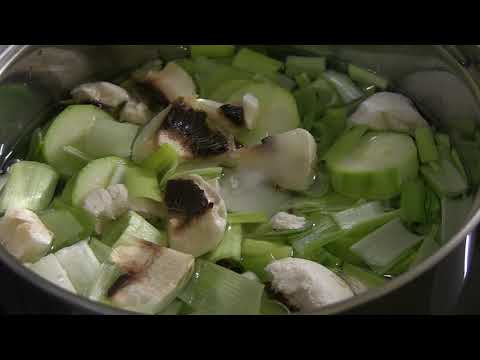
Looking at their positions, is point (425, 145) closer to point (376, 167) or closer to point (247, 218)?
point (376, 167)

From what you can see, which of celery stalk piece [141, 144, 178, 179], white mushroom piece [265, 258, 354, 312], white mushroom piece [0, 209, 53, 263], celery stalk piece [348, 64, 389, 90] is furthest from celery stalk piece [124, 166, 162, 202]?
celery stalk piece [348, 64, 389, 90]

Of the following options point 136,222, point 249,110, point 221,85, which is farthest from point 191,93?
point 136,222

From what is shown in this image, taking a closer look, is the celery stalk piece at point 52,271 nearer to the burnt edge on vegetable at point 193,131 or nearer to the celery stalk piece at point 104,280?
the celery stalk piece at point 104,280

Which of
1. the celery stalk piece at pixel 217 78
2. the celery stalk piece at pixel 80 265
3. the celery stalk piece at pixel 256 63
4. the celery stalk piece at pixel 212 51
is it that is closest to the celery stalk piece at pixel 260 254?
the celery stalk piece at pixel 80 265

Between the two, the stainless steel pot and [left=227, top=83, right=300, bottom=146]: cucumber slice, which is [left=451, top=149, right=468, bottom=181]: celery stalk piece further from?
[left=227, top=83, right=300, bottom=146]: cucumber slice

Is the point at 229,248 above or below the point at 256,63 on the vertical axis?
below

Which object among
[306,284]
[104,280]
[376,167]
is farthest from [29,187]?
[376,167]
